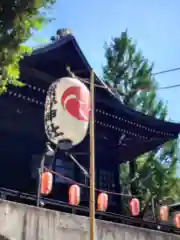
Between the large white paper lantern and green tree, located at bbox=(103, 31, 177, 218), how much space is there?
868 centimetres

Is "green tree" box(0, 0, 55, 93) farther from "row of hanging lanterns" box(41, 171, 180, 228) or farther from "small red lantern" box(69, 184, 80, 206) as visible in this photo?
"small red lantern" box(69, 184, 80, 206)

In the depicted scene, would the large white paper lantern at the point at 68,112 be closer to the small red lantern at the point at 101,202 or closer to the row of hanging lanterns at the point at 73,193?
the row of hanging lanterns at the point at 73,193

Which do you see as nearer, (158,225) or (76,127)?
(76,127)

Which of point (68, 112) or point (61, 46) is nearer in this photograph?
point (68, 112)

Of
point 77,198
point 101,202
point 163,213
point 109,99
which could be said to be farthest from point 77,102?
point 163,213

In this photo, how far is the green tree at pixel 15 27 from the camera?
14.6 feet

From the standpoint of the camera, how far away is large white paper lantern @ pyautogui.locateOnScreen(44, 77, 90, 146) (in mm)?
7527

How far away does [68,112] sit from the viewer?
7.77 meters

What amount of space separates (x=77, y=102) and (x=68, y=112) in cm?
29

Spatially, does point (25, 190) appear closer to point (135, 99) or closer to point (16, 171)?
point (16, 171)

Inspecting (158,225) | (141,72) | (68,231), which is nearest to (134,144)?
(158,225)

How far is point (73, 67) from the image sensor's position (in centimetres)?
1276

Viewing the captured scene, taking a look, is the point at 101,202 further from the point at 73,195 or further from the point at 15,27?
the point at 15,27

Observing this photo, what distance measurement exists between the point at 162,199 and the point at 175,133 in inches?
174
